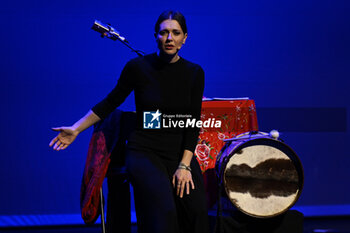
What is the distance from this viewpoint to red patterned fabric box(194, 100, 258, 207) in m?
2.30

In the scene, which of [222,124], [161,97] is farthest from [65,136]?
[222,124]

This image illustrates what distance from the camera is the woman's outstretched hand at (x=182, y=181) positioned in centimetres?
164

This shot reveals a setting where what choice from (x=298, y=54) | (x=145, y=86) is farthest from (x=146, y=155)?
(x=298, y=54)

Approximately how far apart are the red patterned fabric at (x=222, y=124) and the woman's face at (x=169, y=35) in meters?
0.63

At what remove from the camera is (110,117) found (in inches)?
76.8

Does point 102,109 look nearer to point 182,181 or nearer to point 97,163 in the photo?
point 97,163

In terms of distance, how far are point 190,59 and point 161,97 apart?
1274mm

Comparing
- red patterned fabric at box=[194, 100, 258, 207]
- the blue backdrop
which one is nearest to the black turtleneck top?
red patterned fabric at box=[194, 100, 258, 207]

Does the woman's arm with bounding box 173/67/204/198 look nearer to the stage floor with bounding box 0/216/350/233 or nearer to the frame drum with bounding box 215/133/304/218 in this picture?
the frame drum with bounding box 215/133/304/218

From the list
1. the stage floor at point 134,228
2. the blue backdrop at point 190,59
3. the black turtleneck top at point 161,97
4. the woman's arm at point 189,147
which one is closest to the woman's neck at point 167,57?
the black turtleneck top at point 161,97

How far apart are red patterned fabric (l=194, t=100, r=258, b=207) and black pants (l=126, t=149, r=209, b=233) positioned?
1.79 ft

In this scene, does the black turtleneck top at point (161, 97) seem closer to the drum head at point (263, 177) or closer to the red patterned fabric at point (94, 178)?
the red patterned fabric at point (94, 178)

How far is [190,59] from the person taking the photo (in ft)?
9.77

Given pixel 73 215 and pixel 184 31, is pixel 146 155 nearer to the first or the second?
pixel 184 31
